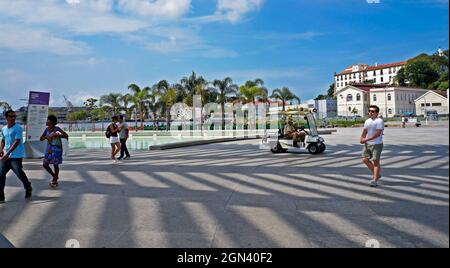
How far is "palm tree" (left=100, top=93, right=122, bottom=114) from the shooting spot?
153 ft

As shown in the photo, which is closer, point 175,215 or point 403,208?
point 175,215

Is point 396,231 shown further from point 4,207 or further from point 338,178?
point 4,207

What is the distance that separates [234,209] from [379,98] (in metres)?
2.38

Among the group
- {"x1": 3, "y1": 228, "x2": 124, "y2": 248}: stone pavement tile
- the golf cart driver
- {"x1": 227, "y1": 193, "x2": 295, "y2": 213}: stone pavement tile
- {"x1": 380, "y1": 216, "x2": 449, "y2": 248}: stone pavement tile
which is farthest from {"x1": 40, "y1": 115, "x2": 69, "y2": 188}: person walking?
the golf cart driver

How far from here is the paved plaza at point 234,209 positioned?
355 centimetres

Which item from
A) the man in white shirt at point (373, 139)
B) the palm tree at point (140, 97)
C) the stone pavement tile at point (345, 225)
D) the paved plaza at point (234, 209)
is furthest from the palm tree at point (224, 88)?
the stone pavement tile at point (345, 225)

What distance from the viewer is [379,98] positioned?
15.4 feet

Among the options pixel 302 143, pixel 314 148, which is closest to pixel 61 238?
pixel 314 148

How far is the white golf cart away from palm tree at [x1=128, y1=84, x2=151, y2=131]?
32274 mm

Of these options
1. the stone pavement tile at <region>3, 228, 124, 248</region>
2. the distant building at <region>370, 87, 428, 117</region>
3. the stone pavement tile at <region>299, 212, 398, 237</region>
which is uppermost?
the distant building at <region>370, 87, 428, 117</region>

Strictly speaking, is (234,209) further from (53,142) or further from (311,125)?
(311,125)

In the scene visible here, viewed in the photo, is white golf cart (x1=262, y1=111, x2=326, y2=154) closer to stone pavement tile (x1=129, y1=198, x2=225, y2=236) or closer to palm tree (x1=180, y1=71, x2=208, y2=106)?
stone pavement tile (x1=129, y1=198, x2=225, y2=236)

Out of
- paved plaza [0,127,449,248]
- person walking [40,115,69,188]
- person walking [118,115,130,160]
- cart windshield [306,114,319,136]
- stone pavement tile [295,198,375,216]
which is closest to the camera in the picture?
paved plaza [0,127,449,248]
